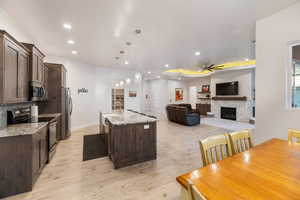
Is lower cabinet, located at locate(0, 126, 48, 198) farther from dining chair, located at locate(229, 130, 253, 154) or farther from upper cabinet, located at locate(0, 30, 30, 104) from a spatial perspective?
dining chair, located at locate(229, 130, 253, 154)

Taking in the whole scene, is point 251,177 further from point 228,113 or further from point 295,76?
point 228,113

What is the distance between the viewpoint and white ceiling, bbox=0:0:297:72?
2184 mm

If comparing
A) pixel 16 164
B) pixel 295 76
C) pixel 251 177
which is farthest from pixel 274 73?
pixel 16 164

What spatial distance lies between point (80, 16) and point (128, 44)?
1.53 meters

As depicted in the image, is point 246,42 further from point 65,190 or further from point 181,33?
point 65,190

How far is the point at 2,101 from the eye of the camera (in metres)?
1.88

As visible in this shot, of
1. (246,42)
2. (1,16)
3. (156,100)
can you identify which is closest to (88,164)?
(1,16)

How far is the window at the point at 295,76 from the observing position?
240cm

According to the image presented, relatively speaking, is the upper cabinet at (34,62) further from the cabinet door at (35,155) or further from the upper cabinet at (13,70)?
the cabinet door at (35,155)

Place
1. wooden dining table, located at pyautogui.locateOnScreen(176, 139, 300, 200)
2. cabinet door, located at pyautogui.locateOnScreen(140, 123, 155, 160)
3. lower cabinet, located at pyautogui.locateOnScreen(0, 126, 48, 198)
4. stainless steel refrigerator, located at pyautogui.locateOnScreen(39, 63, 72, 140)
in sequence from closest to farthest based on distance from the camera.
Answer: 1. wooden dining table, located at pyautogui.locateOnScreen(176, 139, 300, 200)
2. lower cabinet, located at pyautogui.locateOnScreen(0, 126, 48, 198)
3. cabinet door, located at pyautogui.locateOnScreen(140, 123, 155, 160)
4. stainless steel refrigerator, located at pyautogui.locateOnScreen(39, 63, 72, 140)

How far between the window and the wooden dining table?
1718 millimetres

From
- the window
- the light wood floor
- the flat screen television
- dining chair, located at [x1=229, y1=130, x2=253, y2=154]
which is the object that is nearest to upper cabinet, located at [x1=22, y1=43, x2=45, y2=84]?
the light wood floor

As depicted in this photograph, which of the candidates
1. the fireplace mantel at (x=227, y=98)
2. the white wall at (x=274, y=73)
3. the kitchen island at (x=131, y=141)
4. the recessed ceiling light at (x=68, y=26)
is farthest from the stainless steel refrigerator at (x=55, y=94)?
the fireplace mantel at (x=227, y=98)

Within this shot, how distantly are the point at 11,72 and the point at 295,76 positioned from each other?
512cm
